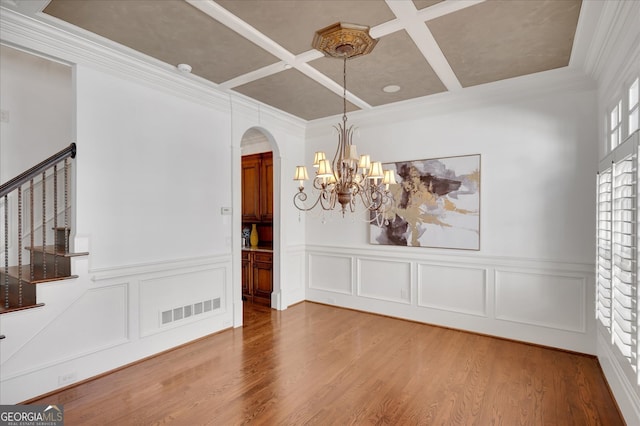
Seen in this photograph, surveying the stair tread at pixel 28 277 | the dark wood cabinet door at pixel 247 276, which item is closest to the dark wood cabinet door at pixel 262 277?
the dark wood cabinet door at pixel 247 276

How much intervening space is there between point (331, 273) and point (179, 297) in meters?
2.45

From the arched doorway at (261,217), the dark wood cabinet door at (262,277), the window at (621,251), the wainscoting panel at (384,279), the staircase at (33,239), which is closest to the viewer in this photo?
the window at (621,251)

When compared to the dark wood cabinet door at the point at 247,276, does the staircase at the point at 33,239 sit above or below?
above

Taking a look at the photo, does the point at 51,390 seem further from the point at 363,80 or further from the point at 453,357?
the point at 363,80

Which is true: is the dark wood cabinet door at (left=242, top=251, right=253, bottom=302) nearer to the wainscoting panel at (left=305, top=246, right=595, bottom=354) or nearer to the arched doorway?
the arched doorway

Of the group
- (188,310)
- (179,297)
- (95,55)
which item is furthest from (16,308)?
(95,55)

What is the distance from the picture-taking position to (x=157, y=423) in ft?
7.75

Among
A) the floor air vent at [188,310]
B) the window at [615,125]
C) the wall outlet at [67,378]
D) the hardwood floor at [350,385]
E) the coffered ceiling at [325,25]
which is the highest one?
the coffered ceiling at [325,25]

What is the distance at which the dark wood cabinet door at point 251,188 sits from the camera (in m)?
6.19

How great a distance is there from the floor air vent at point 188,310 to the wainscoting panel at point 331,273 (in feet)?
6.13

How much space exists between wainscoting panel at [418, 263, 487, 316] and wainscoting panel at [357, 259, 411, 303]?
0.22m

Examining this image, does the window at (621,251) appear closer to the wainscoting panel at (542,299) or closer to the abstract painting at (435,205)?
the wainscoting panel at (542,299)

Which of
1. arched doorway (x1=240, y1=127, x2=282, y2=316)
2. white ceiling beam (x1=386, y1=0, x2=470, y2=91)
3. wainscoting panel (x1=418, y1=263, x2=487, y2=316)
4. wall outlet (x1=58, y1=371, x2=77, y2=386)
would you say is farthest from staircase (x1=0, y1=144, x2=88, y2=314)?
wainscoting panel (x1=418, y1=263, x2=487, y2=316)

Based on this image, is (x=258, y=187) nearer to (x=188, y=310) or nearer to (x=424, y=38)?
(x=188, y=310)
